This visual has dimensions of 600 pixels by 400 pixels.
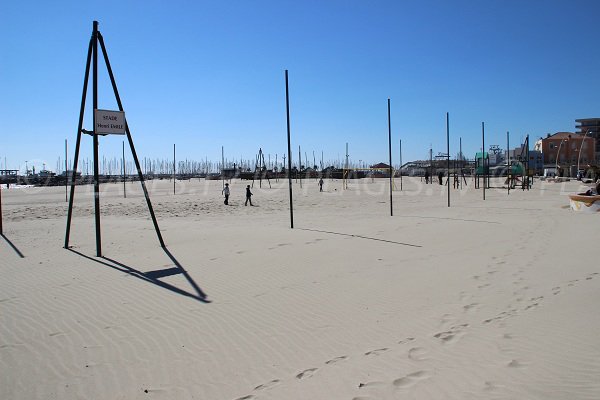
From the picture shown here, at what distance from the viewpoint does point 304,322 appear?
5.61 meters

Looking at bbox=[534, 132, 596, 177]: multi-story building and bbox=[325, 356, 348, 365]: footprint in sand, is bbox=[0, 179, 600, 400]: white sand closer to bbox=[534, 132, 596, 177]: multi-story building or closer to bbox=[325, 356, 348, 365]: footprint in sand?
bbox=[325, 356, 348, 365]: footprint in sand

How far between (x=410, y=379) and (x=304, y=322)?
6.29ft

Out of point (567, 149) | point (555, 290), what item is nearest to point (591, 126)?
point (567, 149)

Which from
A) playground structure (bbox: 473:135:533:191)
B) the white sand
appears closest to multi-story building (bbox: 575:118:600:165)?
playground structure (bbox: 473:135:533:191)

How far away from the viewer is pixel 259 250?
1055cm

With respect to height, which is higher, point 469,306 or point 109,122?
point 109,122

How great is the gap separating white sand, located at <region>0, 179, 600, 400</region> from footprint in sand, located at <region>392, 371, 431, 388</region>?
2cm

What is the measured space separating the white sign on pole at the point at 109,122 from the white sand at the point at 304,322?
2872 millimetres

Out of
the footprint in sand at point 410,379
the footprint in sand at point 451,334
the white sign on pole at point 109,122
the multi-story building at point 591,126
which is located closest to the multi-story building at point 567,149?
the multi-story building at point 591,126

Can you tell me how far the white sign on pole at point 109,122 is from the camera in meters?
9.94

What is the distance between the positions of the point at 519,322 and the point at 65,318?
230 inches

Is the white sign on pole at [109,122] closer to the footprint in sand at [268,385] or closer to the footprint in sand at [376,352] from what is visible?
the footprint in sand at [268,385]

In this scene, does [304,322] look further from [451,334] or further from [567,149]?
[567,149]

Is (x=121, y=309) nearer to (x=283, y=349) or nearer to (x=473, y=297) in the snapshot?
(x=283, y=349)
